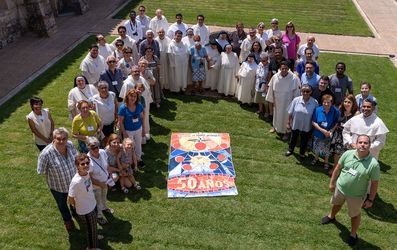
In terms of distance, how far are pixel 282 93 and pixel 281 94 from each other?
0.12 feet

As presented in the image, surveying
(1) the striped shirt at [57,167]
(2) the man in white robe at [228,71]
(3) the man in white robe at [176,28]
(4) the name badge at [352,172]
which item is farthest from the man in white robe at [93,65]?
(4) the name badge at [352,172]

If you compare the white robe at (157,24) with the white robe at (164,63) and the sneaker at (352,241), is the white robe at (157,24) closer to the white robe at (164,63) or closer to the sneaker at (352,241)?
the white robe at (164,63)

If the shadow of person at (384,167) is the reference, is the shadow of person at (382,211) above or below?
below

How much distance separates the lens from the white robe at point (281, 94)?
8.89m

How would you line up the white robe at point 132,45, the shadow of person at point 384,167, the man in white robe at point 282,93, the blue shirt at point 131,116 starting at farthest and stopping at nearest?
1. the white robe at point 132,45
2. the man in white robe at point 282,93
3. the shadow of person at point 384,167
4. the blue shirt at point 131,116

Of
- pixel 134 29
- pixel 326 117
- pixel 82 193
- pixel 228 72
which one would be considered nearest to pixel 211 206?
pixel 82 193

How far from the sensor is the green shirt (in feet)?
18.7

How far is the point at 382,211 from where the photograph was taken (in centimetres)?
716

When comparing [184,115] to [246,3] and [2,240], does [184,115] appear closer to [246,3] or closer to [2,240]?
[2,240]

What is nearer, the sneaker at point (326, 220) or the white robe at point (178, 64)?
the sneaker at point (326, 220)

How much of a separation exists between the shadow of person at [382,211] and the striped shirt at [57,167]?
17.0 feet

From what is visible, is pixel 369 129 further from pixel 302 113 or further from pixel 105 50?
pixel 105 50

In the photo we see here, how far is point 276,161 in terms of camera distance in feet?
28.2

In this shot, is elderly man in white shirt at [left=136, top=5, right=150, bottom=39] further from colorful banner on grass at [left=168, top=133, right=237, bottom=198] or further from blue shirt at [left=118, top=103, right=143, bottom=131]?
blue shirt at [left=118, top=103, right=143, bottom=131]
